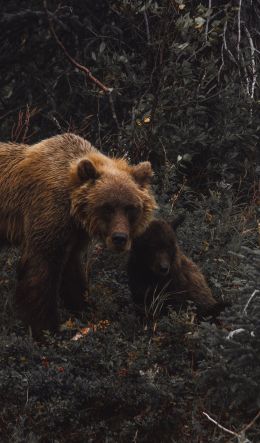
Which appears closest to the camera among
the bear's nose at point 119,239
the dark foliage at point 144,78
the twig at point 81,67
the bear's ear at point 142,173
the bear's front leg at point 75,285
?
the bear's nose at point 119,239

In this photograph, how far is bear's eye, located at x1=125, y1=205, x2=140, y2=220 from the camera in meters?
5.67

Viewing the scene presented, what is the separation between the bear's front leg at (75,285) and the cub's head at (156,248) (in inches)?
16.3

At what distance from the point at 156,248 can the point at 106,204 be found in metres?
0.67

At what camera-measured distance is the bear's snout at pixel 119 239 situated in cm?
552

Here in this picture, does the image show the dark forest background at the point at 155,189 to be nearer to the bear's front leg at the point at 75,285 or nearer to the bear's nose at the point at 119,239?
the bear's front leg at the point at 75,285

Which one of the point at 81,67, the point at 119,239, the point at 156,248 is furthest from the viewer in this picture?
the point at 81,67

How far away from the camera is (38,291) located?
5715 mm

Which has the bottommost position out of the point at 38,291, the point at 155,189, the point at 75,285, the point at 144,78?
the point at 75,285

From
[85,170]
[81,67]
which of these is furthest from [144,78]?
[85,170]

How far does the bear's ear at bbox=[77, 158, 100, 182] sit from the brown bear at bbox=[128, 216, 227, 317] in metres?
0.75

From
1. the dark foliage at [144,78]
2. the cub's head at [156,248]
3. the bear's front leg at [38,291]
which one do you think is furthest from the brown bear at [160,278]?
the dark foliage at [144,78]

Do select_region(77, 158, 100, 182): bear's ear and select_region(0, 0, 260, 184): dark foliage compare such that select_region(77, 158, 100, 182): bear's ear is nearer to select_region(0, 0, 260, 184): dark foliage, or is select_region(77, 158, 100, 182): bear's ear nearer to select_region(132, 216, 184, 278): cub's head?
select_region(132, 216, 184, 278): cub's head

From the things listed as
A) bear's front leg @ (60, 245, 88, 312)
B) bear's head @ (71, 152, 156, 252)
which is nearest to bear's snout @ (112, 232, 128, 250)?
bear's head @ (71, 152, 156, 252)

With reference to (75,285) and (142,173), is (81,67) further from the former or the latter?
(75,285)
